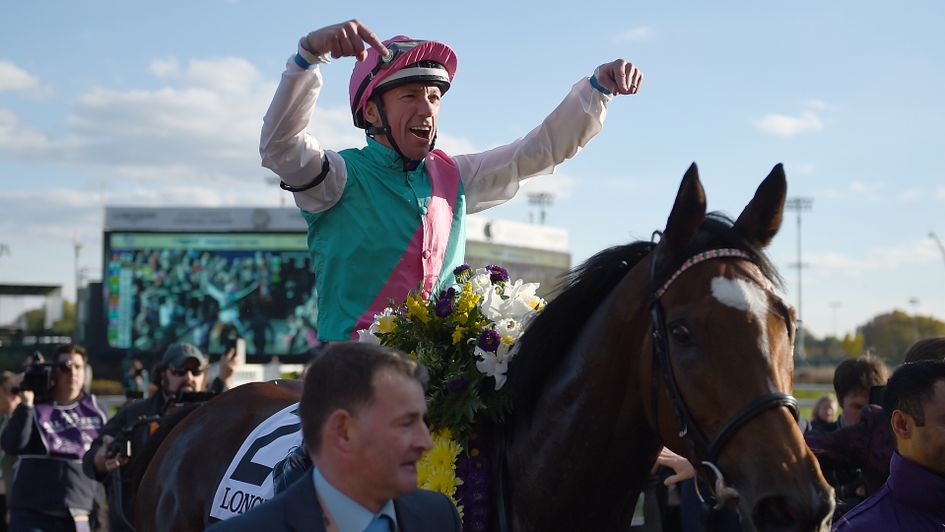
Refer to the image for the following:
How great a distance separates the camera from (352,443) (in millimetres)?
1881

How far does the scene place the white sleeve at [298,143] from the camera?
3.02 m

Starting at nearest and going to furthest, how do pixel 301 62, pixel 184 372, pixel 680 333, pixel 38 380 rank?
1. pixel 680 333
2. pixel 301 62
3. pixel 184 372
4. pixel 38 380

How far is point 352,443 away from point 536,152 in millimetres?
2094

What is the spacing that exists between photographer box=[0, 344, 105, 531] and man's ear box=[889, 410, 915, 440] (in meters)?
6.16

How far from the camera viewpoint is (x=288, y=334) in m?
28.5

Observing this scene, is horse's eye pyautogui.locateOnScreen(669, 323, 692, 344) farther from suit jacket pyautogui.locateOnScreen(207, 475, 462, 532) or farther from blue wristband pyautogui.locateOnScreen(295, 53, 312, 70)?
blue wristband pyautogui.locateOnScreen(295, 53, 312, 70)

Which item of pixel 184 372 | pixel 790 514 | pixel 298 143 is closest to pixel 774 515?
pixel 790 514

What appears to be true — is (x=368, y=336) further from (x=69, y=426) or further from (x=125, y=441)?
(x=69, y=426)

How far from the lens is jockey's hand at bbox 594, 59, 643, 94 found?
3459 mm

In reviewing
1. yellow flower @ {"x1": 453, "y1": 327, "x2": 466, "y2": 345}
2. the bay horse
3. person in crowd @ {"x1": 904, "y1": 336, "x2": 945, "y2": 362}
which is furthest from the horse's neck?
person in crowd @ {"x1": 904, "y1": 336, "x2": 945, "y2": 362}

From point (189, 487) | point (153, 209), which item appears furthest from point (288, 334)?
point (189, 487)

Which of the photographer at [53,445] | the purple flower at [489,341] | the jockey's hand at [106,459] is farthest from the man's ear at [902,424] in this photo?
the photographer at [53,445]

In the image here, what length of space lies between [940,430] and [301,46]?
2318 millimetres

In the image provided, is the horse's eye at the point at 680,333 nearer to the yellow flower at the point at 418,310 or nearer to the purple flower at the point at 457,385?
the purple flower at the point at 457,385
